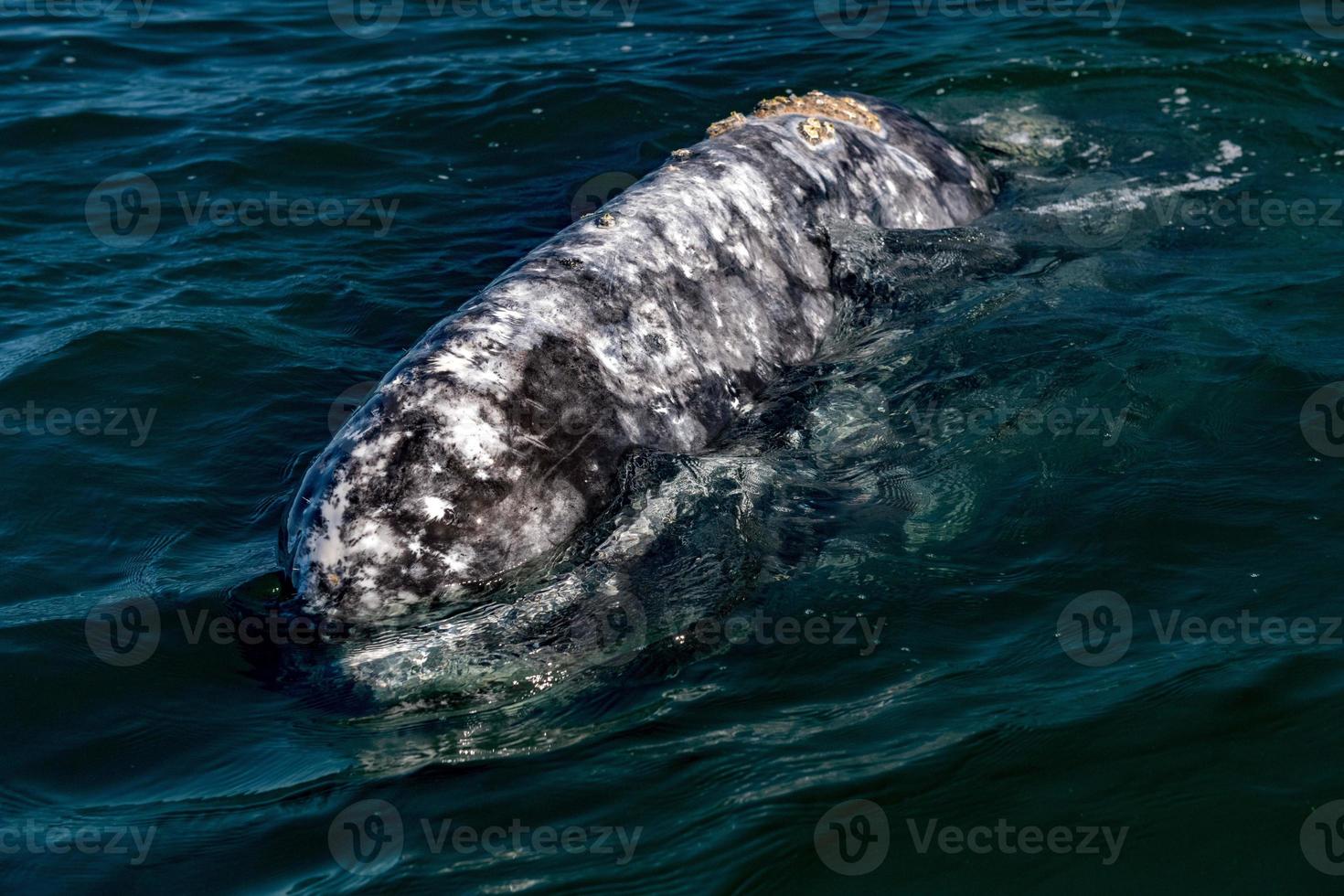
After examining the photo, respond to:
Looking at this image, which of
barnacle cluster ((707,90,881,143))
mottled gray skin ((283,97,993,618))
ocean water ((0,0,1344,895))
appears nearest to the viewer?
ocean water ((0,0,1344,895))

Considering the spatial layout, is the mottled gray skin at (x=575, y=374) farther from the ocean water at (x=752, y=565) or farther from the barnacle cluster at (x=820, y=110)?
the barnacle cluster at (x=820, y=110)

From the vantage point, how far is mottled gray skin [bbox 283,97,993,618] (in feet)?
16.9

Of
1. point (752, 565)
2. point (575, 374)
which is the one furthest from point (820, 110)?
point (752, 565)

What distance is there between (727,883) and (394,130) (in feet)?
30.8

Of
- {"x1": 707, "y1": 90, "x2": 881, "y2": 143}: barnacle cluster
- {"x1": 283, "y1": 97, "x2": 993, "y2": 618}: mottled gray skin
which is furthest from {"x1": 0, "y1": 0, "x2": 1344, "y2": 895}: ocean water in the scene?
{"x1": 707, "y1": 90, "x2": 881, "y2": 143}: barnacle cluster

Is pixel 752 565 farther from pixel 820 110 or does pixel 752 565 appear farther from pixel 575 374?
pixel 820 110

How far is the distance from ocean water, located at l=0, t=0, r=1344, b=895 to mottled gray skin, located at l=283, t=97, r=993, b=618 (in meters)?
0.22

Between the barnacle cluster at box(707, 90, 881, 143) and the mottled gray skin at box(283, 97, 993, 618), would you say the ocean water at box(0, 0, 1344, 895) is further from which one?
the barnacle cluster at box(707, 90, 881, 143)

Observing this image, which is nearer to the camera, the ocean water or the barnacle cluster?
the ocean water

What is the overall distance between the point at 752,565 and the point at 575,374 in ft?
3.81

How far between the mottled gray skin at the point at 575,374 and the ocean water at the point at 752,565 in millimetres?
221

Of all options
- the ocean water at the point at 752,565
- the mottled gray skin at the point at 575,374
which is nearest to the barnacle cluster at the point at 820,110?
the mottled gray skin at the point at 575,374

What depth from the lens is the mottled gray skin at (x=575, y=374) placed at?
16.9 ft

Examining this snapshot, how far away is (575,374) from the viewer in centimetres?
562
